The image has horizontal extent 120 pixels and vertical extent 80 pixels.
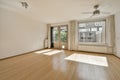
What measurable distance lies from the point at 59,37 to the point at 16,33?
365 cm

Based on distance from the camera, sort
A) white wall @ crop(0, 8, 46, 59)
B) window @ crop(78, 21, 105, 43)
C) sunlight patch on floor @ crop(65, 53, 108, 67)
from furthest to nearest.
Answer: window @ crop(78, 21, 105, 43) → white wall @ crop(0, 8, 46, 59) → sunlight patch on floor @ crop(65, 53, 108, 67)

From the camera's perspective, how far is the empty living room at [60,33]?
3098mm

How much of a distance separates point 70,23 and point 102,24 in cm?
233

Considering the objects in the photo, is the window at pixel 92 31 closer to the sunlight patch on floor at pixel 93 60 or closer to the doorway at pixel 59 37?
the doorway at pixel 59 37

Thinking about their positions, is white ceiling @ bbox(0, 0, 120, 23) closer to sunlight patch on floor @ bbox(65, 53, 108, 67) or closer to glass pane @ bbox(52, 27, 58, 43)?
sunlight patch on floor @ bbox(65, 53, 108, 67)

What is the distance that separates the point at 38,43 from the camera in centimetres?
605

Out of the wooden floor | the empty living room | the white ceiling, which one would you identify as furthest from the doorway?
the wooden floor

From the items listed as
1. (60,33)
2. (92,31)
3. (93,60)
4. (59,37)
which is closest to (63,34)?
(60,33)

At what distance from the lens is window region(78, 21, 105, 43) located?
516 centimetres

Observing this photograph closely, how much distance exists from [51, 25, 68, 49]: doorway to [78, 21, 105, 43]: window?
137 cm

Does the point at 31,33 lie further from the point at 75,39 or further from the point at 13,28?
the point at 75,39

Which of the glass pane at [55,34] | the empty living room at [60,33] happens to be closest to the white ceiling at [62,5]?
the empty living room at [60,33]

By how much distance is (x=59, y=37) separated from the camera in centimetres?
684

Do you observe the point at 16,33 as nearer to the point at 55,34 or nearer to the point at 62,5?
the point at 62,5
